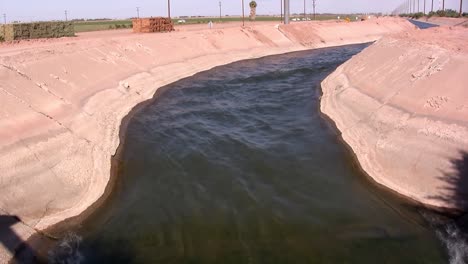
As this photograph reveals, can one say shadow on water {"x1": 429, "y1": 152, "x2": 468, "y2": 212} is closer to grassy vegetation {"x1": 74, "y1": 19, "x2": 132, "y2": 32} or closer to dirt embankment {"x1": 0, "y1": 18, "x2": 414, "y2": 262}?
dirt embankment {"x1": 0, "y1": 18, "x2": 414, "y2": 262}

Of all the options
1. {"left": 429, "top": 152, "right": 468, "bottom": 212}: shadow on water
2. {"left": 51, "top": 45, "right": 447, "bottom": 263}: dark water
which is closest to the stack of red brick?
{"left": 51, "top": 45, "right": 447, "bottom": 263}: dark water

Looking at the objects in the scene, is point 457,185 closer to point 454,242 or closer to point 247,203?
point 454,242

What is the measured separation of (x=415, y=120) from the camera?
A: 1407 centimetres

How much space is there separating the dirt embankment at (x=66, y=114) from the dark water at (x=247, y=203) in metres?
1.08

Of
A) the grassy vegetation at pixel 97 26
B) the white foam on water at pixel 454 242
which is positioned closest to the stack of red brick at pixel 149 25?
the grassy vegetation at pixel 97 26

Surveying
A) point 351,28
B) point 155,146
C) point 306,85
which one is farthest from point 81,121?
point 351,28

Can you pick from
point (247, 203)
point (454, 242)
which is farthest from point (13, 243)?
point (454, 242)

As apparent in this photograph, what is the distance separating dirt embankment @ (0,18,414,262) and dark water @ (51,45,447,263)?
1.08 metres

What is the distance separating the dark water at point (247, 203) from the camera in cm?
Result: 1003

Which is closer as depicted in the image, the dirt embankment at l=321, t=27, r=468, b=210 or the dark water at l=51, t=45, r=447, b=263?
the dark water at l=51, t=45, r=447, b=263

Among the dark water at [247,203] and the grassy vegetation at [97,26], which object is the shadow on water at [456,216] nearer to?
the dark water at [247,203]

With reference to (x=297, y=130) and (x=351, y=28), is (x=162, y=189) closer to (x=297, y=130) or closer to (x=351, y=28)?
(x=297, y=130)

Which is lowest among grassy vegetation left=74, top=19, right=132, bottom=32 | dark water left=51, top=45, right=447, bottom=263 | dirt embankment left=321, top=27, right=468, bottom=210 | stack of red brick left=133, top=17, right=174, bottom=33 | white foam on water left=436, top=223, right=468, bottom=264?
white foam on water left=436, top=223, right=468, bottom=264

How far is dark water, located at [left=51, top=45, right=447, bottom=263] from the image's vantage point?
10031mm
